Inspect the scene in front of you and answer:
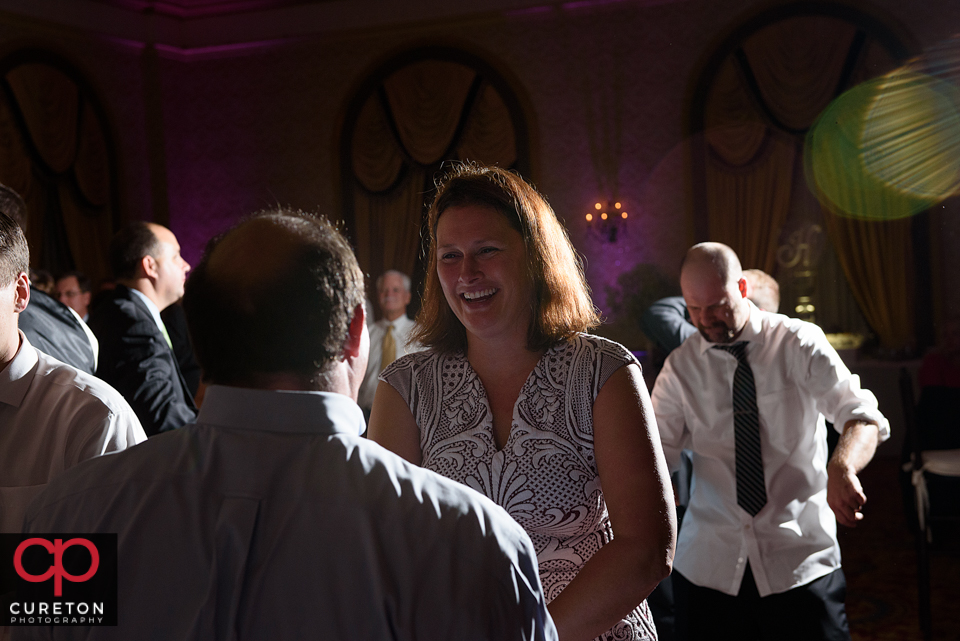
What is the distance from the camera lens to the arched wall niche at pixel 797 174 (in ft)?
24.4

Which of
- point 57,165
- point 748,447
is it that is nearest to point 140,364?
point 748,447

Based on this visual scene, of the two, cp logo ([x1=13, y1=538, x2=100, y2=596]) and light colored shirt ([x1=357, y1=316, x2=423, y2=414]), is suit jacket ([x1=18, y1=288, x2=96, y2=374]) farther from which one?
light colored shirt ([x1=357, y1=316, x2=423, y2=414])

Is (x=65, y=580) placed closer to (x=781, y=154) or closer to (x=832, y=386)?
(x=832, y=386)

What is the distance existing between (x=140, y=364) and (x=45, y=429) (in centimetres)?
174

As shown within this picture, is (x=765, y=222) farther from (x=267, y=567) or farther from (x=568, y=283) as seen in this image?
(x=267, y=567)

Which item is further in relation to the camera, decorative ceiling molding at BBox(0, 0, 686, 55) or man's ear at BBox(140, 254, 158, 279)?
decorative ceiling molding at BBox(0, 0, 686, 55)

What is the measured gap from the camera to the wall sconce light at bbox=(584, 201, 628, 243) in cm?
796

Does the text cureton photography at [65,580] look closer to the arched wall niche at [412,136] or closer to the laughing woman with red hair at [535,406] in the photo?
the laughing woman with red hair at [535,406]

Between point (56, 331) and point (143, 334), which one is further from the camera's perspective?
point (143, 334)

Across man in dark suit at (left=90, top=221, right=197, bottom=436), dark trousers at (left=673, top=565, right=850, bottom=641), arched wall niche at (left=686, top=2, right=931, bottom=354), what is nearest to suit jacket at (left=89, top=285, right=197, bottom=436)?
man in dark suit at (left=90, top=221, right=197, bottom=436)

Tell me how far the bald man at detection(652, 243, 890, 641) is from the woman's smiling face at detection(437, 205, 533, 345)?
1186mm

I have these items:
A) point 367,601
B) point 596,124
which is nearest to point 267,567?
point 367,601

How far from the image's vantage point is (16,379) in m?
1.47

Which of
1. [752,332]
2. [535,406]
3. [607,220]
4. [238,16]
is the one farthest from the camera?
[238,16]
